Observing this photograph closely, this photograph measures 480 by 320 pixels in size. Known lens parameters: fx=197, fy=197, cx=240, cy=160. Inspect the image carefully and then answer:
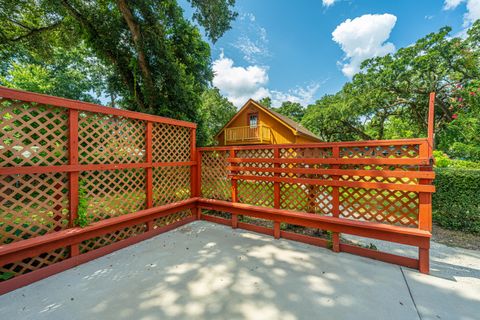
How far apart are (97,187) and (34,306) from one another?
1505 millimetres

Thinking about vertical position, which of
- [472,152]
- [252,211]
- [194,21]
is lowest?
[252,211]

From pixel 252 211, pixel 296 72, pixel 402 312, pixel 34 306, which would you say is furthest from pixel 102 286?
pixel 296 72

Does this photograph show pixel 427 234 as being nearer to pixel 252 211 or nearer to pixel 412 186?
pixel 412 186

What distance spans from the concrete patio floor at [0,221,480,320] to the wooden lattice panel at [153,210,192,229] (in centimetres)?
95

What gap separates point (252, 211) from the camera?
3867 mm

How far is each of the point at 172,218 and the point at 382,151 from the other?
4107mm

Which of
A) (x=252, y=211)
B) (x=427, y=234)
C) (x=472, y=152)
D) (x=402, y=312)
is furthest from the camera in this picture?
(x=472, y=152)

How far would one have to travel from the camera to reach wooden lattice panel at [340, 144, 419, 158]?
2.62m

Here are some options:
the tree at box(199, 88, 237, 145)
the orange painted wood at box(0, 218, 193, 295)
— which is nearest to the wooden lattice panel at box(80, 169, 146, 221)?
the orange painted wood at box(0, 218, 193, 295)

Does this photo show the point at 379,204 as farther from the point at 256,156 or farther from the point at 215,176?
the point at 215,176

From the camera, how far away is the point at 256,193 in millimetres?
3986

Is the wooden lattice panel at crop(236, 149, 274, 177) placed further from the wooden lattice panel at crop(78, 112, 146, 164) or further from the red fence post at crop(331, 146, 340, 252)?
the wooden lattice panel at crop(78, 112, 146, 164)

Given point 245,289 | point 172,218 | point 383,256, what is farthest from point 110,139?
point 383,256

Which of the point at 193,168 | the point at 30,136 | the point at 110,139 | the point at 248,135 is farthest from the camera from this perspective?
the point at 248,135
